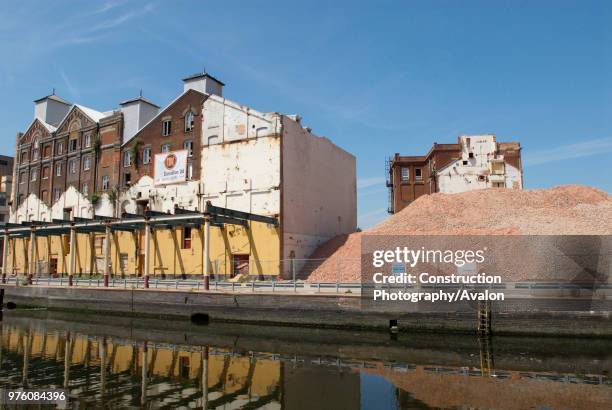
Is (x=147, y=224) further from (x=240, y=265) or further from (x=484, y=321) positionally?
(x=484, y=321)

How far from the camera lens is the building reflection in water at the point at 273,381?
1177 centimetres

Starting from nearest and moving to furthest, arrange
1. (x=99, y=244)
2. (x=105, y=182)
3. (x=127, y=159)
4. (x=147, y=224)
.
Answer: (x=147, y=224) → (x=99, y=244) → (x=127, y=159) → (x=105, y=182)

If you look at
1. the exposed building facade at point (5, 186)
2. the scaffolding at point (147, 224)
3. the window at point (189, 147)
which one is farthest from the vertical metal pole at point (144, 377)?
the exposed building facade at point (5, 186)

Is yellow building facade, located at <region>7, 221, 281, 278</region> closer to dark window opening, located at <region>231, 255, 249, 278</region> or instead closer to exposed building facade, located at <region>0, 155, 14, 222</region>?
dark window opening, located at <region>231, 255, 249, 278</region>

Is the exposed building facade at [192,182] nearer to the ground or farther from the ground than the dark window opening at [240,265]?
farther from the ground

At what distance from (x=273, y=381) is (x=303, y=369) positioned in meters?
1.67

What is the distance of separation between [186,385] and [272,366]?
339 centimetres

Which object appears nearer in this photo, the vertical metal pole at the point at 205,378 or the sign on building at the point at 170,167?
the vertical metal pole at the point at 205,378

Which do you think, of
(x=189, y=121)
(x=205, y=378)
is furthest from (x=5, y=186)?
(x=205, y=378)

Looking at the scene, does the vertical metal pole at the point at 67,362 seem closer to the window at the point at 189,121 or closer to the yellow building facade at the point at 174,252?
the yellow building facade at the point at 174,252

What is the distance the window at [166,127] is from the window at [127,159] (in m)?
4.69

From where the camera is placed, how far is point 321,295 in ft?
77.3

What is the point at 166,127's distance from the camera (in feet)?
138

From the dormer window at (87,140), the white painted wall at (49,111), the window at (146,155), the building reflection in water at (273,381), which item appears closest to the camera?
the building reflection in water at (273,381)
